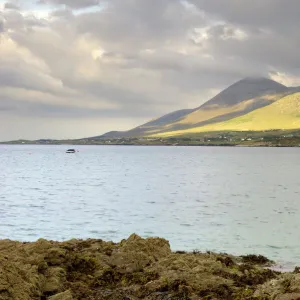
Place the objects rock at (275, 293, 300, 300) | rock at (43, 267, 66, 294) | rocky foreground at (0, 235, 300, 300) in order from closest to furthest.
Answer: rock at (275, 293, 300, 300), rocky foreground at (0, 235, 300, 300), rock at (43, 267, 66, 294)

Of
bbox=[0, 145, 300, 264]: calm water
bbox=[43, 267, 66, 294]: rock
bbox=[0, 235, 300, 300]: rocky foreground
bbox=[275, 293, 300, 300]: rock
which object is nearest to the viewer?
bbox=[275, 293, 300, 300]: rock

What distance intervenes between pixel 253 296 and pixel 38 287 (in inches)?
234

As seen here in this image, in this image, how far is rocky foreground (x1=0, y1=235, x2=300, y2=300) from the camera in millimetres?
13695

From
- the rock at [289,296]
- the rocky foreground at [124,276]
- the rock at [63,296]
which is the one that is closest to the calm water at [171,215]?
the rocky foreground at [124,276]

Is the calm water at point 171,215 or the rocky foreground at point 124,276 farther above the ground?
the rocky foreground at point 124,276

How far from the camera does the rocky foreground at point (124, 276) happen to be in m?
13.7

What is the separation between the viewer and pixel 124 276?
1642cm

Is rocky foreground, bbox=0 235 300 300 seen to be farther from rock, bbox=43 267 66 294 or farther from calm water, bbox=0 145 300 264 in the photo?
calm water, bbox=0 145 300 264

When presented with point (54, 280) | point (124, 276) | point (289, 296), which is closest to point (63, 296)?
point (54, 280)

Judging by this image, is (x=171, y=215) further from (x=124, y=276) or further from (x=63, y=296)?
(x=63, y=296)

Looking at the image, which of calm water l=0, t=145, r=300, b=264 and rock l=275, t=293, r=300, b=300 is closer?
rock l=275, t=293, r=300, b=300

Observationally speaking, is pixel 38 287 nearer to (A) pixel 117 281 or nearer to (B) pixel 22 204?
(A) pixel 117 281

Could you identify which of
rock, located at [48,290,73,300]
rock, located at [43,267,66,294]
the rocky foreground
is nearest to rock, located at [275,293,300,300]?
the rocky foreground

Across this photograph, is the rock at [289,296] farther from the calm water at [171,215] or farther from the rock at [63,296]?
the calm water at [171,215]
